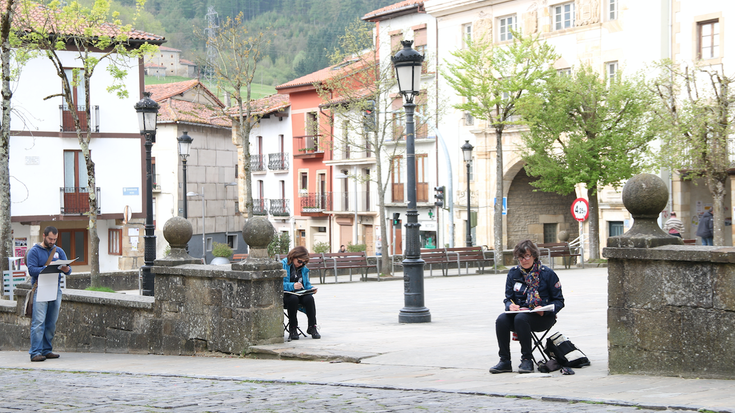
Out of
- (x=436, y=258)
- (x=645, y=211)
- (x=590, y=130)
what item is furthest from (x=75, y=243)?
(x=645, y=211)

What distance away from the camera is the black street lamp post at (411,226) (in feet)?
41.9

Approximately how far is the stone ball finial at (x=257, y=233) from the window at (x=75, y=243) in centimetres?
2972

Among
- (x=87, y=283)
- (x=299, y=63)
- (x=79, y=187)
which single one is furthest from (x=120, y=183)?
(x=299, y=63)

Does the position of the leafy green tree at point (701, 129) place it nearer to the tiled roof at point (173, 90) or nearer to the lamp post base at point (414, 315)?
the lamp post base at point (414, 315)

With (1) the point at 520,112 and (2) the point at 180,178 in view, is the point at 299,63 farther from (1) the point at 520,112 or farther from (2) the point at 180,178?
(1) the point at 520,112

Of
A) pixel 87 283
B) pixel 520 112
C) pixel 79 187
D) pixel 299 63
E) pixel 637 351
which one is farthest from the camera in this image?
pixel 299 63

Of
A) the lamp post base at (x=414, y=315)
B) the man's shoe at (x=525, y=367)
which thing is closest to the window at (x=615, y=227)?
the lamp post base at (x=414, y=315)

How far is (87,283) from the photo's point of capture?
898 inches

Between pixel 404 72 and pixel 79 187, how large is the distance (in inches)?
1022

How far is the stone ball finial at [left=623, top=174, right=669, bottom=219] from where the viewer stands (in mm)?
6914

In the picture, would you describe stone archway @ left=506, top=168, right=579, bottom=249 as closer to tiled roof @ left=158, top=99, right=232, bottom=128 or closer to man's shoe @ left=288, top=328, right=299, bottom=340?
tiled roof @ left=158, top=99, right=232, bottom=128

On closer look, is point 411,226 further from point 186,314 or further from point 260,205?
point 260,205

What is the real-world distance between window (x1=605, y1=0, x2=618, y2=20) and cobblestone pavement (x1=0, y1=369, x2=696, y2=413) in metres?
31.6

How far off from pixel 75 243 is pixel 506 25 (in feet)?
70.8
